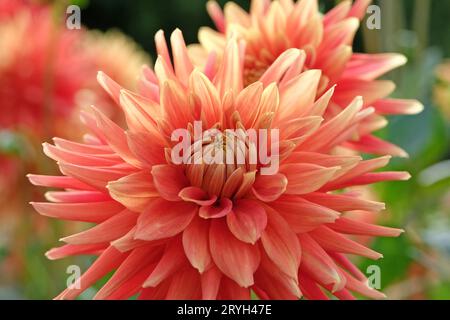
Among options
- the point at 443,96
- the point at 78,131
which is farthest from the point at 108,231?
the point at 443,96

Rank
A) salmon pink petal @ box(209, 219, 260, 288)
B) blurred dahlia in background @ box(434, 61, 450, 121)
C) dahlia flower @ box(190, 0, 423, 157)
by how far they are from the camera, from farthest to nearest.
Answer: blurred dahlia in background @ box(434, 61, 450, 121)
dahlia flower @ box(190, 0, 423, 157)
salmon pink petal @ box(209, 219, 260, 288)

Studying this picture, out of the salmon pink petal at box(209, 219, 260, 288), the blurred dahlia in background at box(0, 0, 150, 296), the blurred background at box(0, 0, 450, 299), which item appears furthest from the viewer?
the blurred dahlia in background at box(0, 0, 150, 296)

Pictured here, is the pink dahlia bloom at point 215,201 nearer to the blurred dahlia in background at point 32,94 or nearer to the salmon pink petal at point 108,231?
the salmon pink petal at point 108,231

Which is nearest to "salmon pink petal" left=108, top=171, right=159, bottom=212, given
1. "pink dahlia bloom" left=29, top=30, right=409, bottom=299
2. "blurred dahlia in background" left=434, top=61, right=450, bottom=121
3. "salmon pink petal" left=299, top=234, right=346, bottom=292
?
"pink dahlia bloom" left=29, top=30, right=409, bottom=299

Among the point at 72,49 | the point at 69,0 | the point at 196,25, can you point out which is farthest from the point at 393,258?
the point at 196,25

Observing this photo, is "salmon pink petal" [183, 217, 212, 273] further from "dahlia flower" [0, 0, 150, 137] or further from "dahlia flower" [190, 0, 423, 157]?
"dahlia flower" [0, 0, 150, 137]

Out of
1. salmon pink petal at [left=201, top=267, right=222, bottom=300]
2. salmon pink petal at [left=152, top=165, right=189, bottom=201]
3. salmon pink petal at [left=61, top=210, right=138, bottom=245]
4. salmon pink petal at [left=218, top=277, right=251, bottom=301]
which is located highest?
salmon pink petal at [left=152, top=165, right=189, bottom=201]
